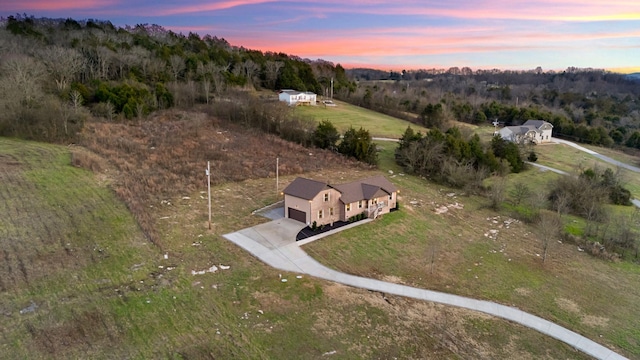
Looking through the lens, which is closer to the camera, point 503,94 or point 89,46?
point 89,46

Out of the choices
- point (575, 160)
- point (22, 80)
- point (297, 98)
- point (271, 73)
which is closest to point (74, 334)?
point (22, 80)

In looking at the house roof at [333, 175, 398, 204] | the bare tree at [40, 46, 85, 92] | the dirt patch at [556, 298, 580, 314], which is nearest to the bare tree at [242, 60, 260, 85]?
the bare tree at [40, 46, 85, 92]

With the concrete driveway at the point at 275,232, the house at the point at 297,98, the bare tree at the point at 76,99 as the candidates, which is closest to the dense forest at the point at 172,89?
the bare tree at the point at 76,99

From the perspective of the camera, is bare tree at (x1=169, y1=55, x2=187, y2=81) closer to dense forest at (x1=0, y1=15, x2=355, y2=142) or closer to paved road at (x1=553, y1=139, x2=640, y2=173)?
dense forest at (x1=0, y1=15, x2=355, y2=142)

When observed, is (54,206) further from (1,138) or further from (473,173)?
→ (473,173)

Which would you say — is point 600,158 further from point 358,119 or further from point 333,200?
point 333,200

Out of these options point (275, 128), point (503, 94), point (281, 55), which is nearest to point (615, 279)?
point (275, 128)

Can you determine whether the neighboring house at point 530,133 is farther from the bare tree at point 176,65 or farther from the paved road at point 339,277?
the bare tree at point 176,65
